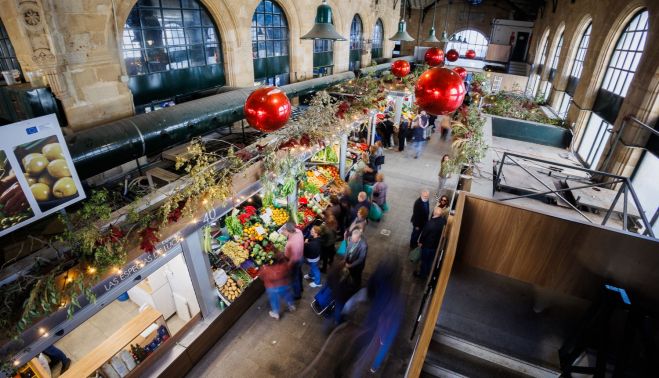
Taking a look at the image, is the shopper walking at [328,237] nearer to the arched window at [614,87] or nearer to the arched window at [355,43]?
the arched window at [614,87]

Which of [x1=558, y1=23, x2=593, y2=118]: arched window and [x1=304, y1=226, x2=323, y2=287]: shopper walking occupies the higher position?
[x1=558, y1=23, x2=593, y2=118]: arched window

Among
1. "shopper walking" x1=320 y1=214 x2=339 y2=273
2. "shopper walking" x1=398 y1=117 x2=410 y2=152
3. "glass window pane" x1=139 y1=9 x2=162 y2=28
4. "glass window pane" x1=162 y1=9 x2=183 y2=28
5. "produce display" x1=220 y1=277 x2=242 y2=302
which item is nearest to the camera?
"produce display" x1=220 y1=277 x2=242 y2=302

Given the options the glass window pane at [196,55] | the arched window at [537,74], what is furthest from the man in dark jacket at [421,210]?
the arched window at [537,74]

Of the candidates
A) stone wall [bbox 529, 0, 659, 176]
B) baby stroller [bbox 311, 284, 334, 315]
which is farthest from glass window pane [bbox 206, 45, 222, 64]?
stone wall [bbox 529, 0, 659, 176]

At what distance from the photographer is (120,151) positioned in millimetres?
4258

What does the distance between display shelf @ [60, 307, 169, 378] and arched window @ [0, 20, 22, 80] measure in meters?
5.62

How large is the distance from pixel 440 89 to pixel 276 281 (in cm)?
402

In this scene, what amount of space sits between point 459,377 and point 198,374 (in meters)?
4.06

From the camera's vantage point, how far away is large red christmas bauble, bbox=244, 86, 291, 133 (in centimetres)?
315

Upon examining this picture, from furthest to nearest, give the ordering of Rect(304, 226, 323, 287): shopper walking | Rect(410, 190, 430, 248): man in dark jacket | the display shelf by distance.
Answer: Rect(410, 190, 430, 248): man in dark jacket
Rect(304, 226, 323, 287): shopper walking
the display shelf

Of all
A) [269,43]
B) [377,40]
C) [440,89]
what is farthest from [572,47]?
[440,89]

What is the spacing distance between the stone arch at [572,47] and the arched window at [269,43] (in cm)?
1262

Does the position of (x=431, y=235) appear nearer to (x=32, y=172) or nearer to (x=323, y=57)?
(x=32, y=172)

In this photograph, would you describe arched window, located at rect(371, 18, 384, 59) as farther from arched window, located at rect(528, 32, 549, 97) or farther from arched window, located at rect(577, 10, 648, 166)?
arched window, located at rect(577, 10, 648, 166)
